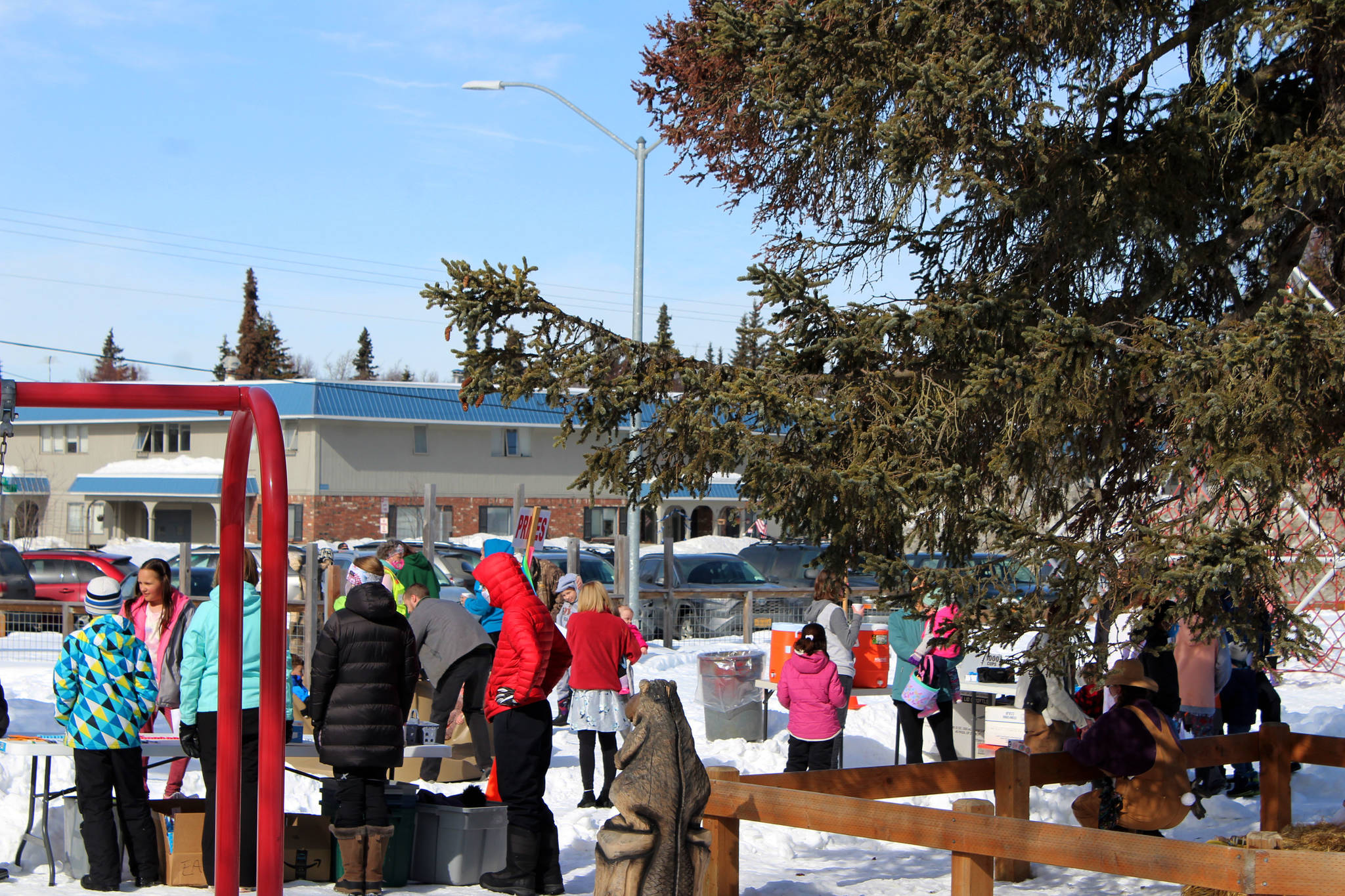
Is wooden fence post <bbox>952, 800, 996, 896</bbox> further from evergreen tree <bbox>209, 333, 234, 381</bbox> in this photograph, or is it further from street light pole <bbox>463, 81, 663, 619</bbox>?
evergreen tree <bbox>209, 333, 234, 381</bbox>

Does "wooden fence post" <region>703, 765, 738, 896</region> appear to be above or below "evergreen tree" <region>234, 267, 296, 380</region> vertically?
below

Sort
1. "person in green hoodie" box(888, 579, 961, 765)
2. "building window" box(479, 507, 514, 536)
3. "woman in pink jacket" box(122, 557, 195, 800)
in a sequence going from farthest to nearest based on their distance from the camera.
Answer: "building window" box(479, 507, 514, 536) < "person in green hoodie" box(888, 579, 961, 765) < "woman in pink jacket" box(122, 557, 195, 800)

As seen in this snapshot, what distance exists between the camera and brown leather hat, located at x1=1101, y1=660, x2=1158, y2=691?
7133 millimetres

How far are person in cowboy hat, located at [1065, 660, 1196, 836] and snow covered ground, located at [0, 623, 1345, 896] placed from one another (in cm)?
98

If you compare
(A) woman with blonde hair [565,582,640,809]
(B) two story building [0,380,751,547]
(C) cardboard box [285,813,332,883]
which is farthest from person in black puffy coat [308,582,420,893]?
(B) two story building [0,380,751,547]

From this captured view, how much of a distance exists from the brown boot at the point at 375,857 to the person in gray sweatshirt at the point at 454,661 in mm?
3124

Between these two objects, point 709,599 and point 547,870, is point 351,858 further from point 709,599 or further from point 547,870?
point 709,599

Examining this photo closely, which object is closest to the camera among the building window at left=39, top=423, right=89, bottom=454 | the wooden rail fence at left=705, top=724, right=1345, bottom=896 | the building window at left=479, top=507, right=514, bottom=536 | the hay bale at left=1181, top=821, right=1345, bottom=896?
the wooden rail fence at left=705, top=724, right=1345, bottom=896

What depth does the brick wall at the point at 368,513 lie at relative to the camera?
151ft

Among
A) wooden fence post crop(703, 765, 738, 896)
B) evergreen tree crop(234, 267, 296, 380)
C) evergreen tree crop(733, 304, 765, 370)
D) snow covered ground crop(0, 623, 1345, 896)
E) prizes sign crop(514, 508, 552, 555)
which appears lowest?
snow covered ground crop(0, 623, 1345, 896)

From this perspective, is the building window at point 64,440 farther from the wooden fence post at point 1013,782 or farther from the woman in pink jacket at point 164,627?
the wooden fence post at point 1013,782

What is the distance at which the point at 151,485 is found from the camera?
48312 mm

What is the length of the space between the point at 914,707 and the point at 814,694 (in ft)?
3.64

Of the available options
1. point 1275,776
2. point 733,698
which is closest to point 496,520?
point 733,698
